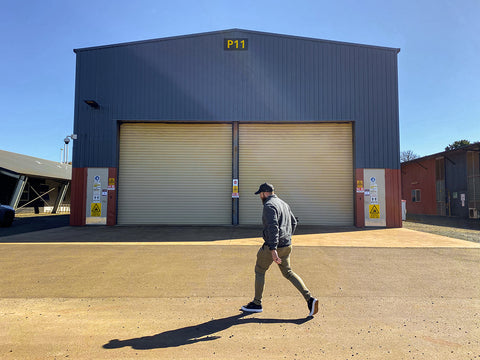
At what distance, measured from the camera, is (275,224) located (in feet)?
12.3

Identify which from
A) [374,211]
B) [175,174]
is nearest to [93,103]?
[175,174]

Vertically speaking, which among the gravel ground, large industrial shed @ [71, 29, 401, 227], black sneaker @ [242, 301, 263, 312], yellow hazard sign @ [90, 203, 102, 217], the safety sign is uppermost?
large industrial shed @ [71, 29, 401, 227]

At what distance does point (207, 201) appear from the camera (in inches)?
554

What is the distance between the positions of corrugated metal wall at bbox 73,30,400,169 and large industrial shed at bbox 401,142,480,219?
38.8 ft

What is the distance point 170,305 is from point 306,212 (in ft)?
34.9

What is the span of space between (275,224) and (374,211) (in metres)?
11.4

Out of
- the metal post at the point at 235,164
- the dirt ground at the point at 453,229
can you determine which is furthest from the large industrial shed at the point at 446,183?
the metal post at the point at 235,164

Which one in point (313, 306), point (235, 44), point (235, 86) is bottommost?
point (313, 306)

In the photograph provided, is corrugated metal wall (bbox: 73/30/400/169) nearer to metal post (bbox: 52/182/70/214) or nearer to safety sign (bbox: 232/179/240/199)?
safety sign (bbox: 232/179/240/199)

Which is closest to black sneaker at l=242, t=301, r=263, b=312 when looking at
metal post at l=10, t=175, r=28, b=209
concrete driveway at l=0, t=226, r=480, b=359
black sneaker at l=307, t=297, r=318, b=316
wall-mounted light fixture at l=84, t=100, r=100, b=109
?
concrete driveway at l=0, t=226, r=480, b=359

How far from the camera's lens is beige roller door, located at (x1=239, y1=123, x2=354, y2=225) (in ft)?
45.8

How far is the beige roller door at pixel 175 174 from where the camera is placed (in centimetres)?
1402

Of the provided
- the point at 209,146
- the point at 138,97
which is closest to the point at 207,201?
the point at 209,146

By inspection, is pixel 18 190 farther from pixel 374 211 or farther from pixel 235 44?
pixel 374 211
